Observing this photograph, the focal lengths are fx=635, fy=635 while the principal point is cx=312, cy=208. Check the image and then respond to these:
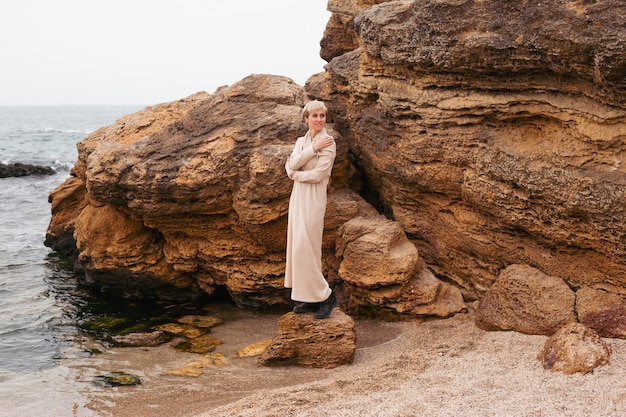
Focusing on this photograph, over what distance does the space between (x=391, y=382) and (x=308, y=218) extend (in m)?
2.06

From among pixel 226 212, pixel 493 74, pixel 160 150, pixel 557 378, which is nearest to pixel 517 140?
pixel 493 74

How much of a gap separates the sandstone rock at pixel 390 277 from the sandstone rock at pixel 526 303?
0.68 metres

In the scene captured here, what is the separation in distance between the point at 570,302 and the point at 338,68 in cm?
495

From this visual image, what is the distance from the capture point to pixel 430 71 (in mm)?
7977

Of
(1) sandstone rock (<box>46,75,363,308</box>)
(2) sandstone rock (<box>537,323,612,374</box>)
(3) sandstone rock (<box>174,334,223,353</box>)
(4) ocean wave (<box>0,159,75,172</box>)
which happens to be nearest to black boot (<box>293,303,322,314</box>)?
(3) sandstone rock (<box>174,334,223,353</box>)

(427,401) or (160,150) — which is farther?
(160,150)

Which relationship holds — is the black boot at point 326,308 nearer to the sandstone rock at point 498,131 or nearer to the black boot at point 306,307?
the black boot at point 306,307

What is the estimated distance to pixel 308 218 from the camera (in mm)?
7285

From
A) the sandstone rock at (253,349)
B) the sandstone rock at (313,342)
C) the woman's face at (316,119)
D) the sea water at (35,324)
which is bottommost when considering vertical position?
the sea water at (35,324)

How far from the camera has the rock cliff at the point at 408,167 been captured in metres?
6.76

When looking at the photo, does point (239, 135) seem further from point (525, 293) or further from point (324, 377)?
point (525, 293)

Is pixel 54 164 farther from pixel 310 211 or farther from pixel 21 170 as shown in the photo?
pixel 310 211

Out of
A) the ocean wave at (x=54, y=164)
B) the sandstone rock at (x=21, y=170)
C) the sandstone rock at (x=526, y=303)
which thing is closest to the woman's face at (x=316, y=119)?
the sandstone rock at (x=526, y=303)

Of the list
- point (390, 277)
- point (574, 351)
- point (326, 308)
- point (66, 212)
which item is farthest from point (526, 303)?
point (66, 212)
